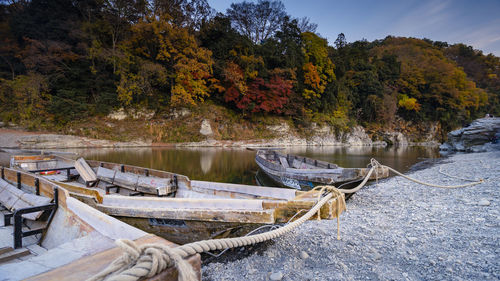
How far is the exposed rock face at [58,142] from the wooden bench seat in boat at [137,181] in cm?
1728

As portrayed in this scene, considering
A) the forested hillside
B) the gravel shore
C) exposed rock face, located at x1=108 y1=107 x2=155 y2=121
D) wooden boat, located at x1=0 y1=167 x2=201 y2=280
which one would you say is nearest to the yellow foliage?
the forested hillside

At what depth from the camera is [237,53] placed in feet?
89.6

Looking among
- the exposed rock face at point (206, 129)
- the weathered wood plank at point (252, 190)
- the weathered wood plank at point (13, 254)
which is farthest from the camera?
the exposed rock face at point (206, 129)

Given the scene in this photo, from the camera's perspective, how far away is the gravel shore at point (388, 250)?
99.8 inches

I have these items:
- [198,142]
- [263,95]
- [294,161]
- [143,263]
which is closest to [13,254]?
[143,263]

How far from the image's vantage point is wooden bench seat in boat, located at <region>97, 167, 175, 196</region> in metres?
4.72

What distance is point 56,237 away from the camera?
2666 millimetres

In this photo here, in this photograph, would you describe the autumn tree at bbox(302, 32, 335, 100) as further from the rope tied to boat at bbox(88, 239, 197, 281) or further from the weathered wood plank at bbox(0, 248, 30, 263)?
the rope tied to boat at bbox(88, 239, 197, 281)

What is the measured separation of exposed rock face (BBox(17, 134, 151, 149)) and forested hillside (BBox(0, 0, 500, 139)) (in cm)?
158

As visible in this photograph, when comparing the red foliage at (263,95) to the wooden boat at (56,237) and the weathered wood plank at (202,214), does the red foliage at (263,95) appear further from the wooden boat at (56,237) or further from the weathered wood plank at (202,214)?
the weathered wood plank at (202,214)

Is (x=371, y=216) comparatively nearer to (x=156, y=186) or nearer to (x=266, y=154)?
(x=156, y=186)

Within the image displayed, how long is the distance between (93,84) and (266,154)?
2152cm

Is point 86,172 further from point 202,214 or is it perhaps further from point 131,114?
point 131,114

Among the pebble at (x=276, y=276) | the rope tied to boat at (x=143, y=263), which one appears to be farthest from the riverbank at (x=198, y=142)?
the rope tied to boat at (x=143, y=263)
